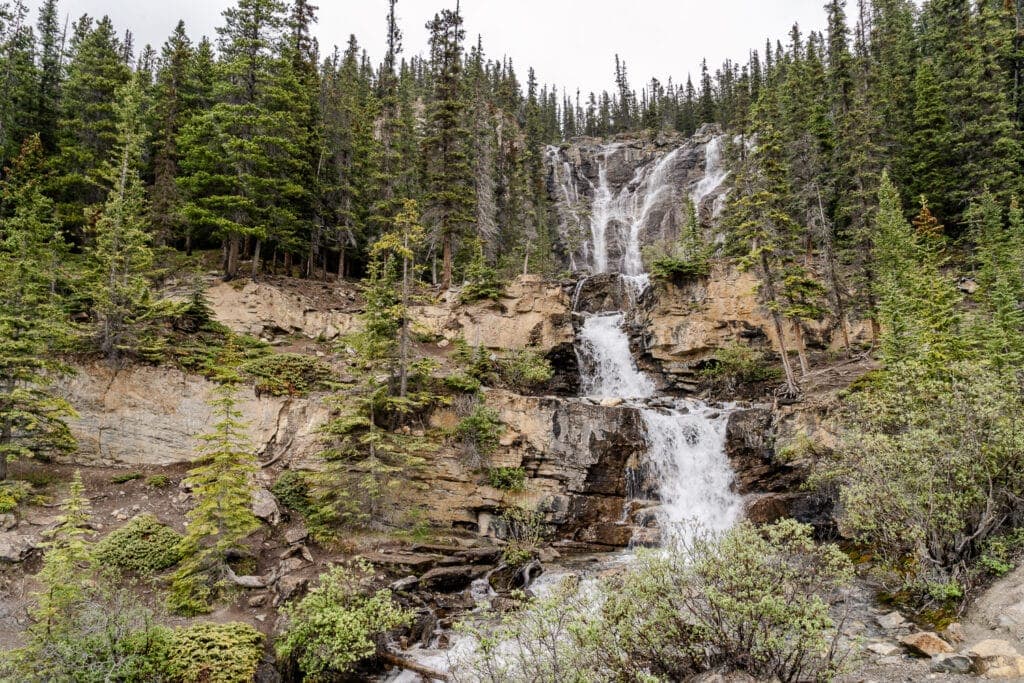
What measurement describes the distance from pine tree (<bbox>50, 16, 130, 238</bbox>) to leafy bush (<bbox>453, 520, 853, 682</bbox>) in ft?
113

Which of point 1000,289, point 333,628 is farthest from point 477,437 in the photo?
point 1000,289

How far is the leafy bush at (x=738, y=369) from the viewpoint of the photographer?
88.6 ft

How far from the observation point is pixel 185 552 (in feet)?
45.6

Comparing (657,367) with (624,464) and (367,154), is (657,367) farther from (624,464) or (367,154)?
(367,154)

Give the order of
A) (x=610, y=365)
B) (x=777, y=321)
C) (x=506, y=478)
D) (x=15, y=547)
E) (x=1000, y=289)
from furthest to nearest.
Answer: (x=610, y=365) < (x=777, y=321) < (x=506, y=478) < (x=1000, y=289) < (x=15, y=547)

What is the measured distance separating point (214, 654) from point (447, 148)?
1122 inches

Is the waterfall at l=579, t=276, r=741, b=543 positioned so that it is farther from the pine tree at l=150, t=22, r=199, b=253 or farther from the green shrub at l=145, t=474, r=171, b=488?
the pine tree at l=150, t=22, r=199, b=253

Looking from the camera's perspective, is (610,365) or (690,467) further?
(610,365)

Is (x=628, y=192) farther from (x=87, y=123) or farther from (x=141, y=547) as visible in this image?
(x=141, y=547)

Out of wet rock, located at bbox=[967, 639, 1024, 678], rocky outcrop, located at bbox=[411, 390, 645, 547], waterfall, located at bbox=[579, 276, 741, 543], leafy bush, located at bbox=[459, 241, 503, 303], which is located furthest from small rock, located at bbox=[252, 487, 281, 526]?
wet rock, located at bbox=[967, 639, 1024, 678]

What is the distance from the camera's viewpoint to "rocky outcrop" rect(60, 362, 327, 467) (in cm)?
1788

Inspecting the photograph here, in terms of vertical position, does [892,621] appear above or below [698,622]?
below

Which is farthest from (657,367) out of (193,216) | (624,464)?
(193,216)

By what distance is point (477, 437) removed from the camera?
67.2 ft
